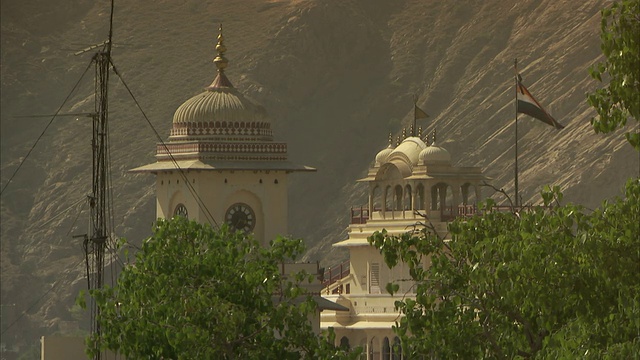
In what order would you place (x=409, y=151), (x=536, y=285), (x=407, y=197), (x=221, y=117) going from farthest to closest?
(x=407, y=197) < (x=409, y=151) < (x=221, y=117) < (x=536, y=285)

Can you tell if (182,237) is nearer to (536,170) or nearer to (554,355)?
(554,355)

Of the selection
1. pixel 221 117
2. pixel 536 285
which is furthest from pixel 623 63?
pixel 221 117

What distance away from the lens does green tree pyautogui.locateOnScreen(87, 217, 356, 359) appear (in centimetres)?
3438

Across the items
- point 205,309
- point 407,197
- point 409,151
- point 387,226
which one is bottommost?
point 205,309

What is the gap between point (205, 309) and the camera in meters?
34.6

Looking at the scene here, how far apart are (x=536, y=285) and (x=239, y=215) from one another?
3424cm

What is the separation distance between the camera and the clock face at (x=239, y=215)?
206 feet

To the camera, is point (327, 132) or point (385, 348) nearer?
point (385, 348)

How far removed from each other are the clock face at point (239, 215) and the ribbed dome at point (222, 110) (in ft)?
7.67

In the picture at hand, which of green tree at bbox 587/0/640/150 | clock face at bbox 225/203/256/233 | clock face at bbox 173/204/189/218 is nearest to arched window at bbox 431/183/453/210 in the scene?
clock face at bbox 225/203/256/233

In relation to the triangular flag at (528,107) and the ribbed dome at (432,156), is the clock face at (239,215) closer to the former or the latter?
the ribbed dome at (432,156)

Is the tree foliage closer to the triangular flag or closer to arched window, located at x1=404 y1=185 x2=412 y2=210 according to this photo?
arched window, located at x1=404 y1=185 x2=412 y2=210

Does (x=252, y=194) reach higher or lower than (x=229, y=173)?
lower

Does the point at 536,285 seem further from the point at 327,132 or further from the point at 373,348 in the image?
the point at 327,132
